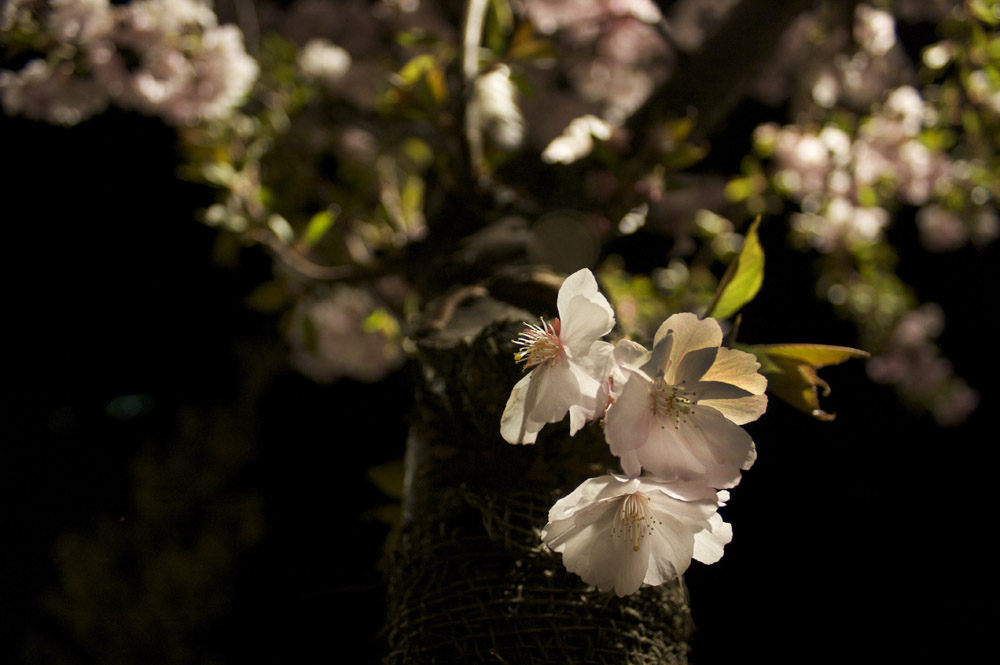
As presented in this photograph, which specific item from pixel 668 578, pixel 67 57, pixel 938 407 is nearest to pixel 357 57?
pixel 67 57

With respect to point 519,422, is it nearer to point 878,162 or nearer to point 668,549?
point 668,549

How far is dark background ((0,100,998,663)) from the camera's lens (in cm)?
172

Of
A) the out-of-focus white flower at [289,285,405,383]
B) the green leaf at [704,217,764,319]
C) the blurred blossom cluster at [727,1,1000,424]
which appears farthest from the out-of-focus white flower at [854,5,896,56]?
the out-of-focus white flower at [289,285,405,383]

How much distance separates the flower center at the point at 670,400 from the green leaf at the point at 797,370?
0.56ft

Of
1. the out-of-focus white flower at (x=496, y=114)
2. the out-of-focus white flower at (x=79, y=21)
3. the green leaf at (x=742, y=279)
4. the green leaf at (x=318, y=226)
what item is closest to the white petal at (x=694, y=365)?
the green leaf at (x=742, y=279)

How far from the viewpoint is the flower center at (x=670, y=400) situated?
0.40m

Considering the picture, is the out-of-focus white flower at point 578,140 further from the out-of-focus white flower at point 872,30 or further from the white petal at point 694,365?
the out-of-focus white flower at point 872,30

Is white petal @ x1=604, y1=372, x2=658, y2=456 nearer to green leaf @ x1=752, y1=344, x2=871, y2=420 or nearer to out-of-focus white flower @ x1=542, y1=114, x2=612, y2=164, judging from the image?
green leaf @ x1=752, y1=344, x2=871, y2=420

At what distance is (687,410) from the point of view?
41 centimetres

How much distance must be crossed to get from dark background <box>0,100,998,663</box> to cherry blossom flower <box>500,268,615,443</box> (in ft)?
4.54

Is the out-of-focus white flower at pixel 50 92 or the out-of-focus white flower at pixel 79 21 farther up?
the out-of-focus white flower at pixel 79 21

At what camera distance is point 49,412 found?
2113mm

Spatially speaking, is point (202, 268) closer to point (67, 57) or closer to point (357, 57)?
point (357, 57)

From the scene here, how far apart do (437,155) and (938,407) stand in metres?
1.92
